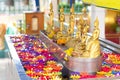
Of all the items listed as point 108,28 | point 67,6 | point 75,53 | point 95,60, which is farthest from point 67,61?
point 67,6

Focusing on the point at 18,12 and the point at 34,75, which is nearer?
the point at 34,75

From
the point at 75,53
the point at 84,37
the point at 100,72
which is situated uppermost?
the point at 84,37

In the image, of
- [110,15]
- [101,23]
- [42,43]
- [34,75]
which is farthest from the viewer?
[110,15]

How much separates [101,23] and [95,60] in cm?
284

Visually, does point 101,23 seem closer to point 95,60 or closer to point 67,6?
point 67,6

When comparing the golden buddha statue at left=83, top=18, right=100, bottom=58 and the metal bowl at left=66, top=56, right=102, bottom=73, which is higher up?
the golden buddha statue at left=83, top=18, right=100, bottom=58

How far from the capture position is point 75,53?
70.9 inches

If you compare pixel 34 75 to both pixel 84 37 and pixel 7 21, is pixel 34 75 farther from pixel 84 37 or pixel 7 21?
pixel 7 21

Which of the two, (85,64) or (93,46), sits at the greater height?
(93,46)

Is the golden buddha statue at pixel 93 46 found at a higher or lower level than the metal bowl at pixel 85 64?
higher

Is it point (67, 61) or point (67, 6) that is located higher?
point (67, 6)

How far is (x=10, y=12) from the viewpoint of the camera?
518cm

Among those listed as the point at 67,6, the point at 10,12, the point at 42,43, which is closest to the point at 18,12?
the point at 10,12

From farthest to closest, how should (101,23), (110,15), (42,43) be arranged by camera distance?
1. (110,15)
2. (101,23)
3. (42,43)
